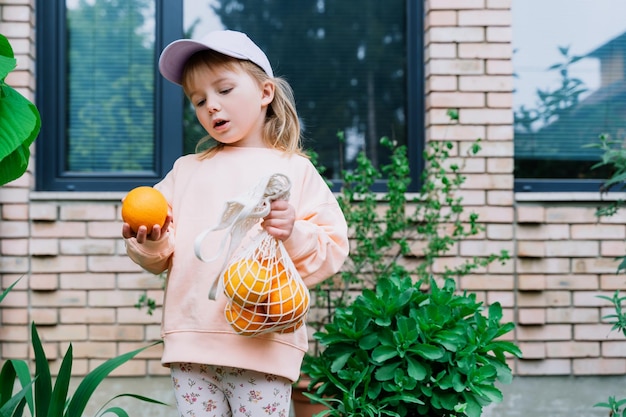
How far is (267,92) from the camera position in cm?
209

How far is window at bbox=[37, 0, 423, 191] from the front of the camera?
3.81 m

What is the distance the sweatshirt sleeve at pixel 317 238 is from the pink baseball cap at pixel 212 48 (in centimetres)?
38

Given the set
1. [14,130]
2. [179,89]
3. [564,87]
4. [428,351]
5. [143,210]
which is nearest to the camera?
[14,130]

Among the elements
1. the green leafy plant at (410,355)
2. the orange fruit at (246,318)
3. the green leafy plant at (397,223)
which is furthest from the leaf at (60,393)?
the green leafy plant at (397,223)

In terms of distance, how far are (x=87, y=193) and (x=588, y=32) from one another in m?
2.83

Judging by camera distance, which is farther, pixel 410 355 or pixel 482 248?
pixel 482 248

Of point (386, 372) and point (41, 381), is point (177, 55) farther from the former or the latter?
point (386, 372)

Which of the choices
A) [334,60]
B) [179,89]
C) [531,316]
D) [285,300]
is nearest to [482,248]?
[531,316]

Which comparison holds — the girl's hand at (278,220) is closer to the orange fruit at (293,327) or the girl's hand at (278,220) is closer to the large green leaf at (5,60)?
the orange fruit at (293,327)

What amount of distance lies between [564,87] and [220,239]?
270 cm

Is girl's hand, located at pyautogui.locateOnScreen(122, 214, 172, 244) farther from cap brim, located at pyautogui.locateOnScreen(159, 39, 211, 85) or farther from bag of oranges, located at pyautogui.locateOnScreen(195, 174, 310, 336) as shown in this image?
cap brim, located at pyautogui.locateOnScreen(159, 39, 211, 85)

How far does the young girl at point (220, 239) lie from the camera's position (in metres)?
1.89

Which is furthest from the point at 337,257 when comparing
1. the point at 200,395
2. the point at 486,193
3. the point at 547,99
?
the point at 547,99

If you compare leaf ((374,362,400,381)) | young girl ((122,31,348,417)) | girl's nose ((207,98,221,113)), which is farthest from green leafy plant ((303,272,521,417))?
girl's nose ((207,98,221,113))
